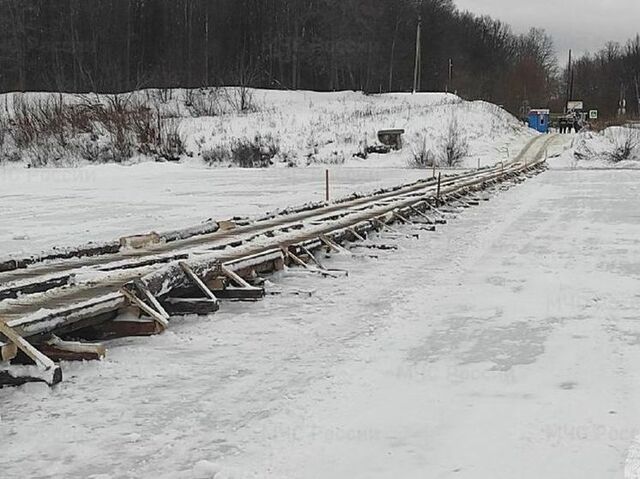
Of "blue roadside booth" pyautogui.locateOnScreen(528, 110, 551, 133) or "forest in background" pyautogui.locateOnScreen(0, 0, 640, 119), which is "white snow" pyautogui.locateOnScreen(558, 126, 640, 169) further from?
"forest in background" pyautogui.locateOnScreen(0, 0, 640, 119)

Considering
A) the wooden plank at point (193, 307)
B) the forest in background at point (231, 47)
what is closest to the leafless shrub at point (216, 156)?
the forest in background at point (231, 47)

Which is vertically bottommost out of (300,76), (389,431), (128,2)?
(389,431)

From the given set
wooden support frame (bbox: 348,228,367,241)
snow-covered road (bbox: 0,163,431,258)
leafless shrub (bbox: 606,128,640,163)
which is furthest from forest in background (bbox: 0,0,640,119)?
wooden support frame (bbox: 348,228,367,241)

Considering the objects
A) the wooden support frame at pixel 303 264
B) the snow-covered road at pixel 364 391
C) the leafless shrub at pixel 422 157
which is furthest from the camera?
the leafless shrub at pixel 422 157

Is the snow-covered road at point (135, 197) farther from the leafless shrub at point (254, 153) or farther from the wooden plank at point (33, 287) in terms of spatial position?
the leafless shrub at point (254, 153)

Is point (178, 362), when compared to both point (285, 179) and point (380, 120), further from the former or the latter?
point (380, 120)

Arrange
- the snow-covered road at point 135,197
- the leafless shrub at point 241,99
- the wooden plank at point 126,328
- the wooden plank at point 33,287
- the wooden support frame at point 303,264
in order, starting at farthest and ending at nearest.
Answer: the leafless shrub at point 241,99
the snow-covered road at point 135,197
the wooden support frame at point 303,264
the wooden plank at point 33,287
the wooden plank at point 126,328

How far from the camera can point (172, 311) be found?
6.90 metres

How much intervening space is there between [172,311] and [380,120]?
39467mm

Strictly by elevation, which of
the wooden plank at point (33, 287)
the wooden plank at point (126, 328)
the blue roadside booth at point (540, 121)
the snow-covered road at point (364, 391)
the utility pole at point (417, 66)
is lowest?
the snow-covered road at point (364, 391)

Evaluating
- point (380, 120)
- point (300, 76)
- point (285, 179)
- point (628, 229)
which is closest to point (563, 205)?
point (628, 229)

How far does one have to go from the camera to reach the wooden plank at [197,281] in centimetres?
698

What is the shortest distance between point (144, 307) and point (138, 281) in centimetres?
30

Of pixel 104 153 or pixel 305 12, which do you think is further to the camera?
pixel 305 12
